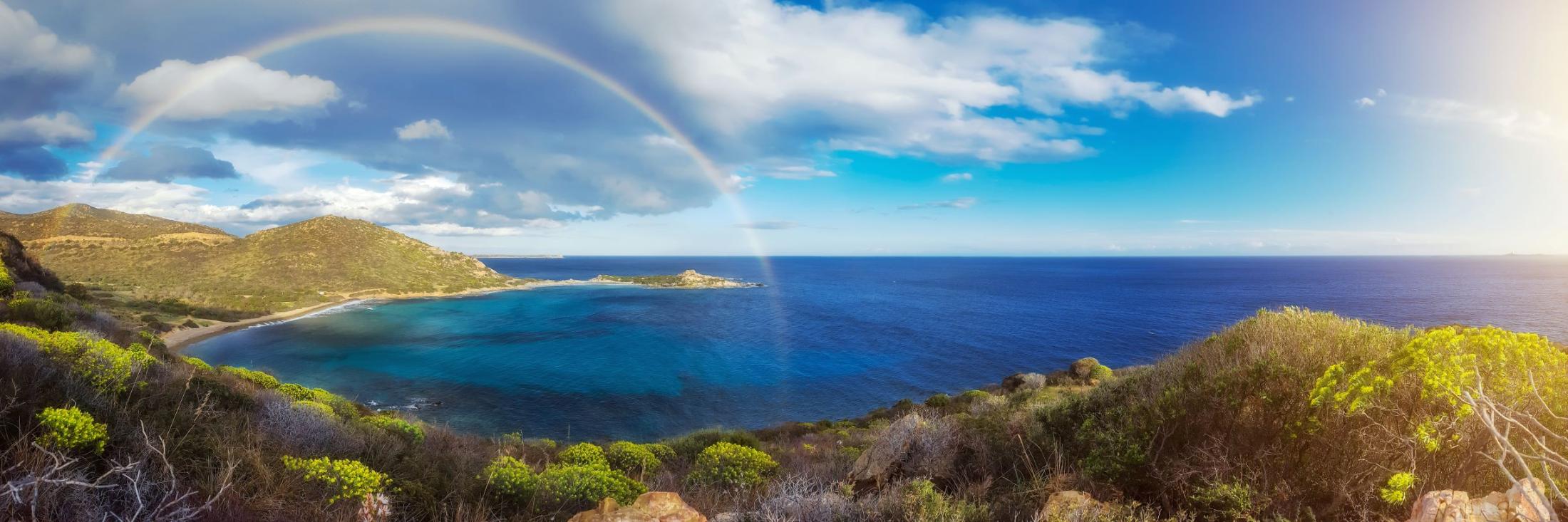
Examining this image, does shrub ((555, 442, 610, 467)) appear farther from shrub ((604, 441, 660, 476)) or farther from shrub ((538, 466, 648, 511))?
shrub ((538, 466, 648, 511))

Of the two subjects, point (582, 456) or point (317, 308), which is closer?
point (582, 456)

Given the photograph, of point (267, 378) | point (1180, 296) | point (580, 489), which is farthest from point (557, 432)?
point (1180, 296)

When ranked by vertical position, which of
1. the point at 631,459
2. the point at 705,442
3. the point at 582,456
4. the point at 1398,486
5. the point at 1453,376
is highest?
the point at 1453,376

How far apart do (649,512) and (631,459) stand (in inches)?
297

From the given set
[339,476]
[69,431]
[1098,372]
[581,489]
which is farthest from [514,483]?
[1098,372]

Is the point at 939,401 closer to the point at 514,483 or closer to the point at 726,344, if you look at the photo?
the point at 514,483

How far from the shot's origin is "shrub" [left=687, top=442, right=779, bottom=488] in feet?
31.5

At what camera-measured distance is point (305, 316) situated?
64.0 metres

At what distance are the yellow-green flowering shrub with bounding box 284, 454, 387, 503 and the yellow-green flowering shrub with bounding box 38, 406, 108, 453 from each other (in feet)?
4.60

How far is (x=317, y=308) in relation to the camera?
7044 centimetres

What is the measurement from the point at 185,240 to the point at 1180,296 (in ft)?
531

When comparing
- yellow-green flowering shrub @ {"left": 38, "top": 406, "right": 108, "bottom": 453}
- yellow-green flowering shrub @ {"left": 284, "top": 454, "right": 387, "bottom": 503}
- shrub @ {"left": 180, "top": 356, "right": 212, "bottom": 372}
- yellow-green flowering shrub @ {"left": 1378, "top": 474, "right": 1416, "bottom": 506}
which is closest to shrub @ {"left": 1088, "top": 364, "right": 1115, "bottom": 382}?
yellow-green flowering shrub @ {"left": 1378, "top": 474, "right": 1416, "bottom": 506}

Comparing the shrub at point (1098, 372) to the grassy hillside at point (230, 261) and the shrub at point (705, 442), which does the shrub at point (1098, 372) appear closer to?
the shrub at point (705, 442)

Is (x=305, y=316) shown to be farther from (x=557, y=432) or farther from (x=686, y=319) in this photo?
(x=557, y=432)
